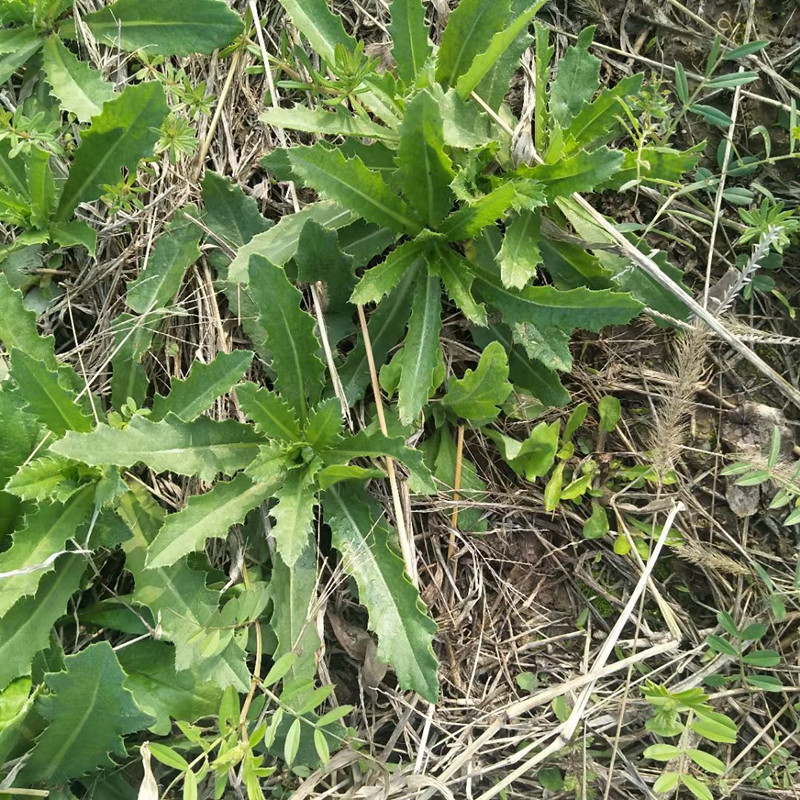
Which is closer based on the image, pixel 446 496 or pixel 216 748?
pixel 216 748

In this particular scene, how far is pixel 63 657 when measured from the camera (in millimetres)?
2014

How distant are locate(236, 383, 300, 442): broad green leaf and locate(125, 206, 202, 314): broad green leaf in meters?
0.48

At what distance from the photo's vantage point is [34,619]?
2.04 metres

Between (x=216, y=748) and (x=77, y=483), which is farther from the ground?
(x=77, y=483)

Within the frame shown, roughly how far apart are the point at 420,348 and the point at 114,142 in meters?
1.11

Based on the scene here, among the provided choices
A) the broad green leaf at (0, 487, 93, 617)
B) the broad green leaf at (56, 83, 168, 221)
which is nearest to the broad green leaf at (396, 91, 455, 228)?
the broad green leaf at (56, 83, 168, 221)

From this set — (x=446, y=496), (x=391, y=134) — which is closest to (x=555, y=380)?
(x=446, y=496)

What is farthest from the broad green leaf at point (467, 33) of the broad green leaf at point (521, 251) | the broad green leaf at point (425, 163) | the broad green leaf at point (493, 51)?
the broad green leaf at point (521, 251)

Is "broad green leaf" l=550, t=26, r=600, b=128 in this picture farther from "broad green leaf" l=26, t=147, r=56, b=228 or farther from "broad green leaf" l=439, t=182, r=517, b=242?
"broad green leaf" l=26, t=147, r=56, b=228

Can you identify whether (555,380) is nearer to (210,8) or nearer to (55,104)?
(210,8)

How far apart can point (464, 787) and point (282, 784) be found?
1.79 ft

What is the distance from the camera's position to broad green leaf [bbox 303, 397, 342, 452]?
2.01 meters

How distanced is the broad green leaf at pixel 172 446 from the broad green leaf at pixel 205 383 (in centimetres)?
5

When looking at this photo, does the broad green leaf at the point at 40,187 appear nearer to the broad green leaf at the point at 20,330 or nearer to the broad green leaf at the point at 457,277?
the broad green leaf at the point at 20,330
